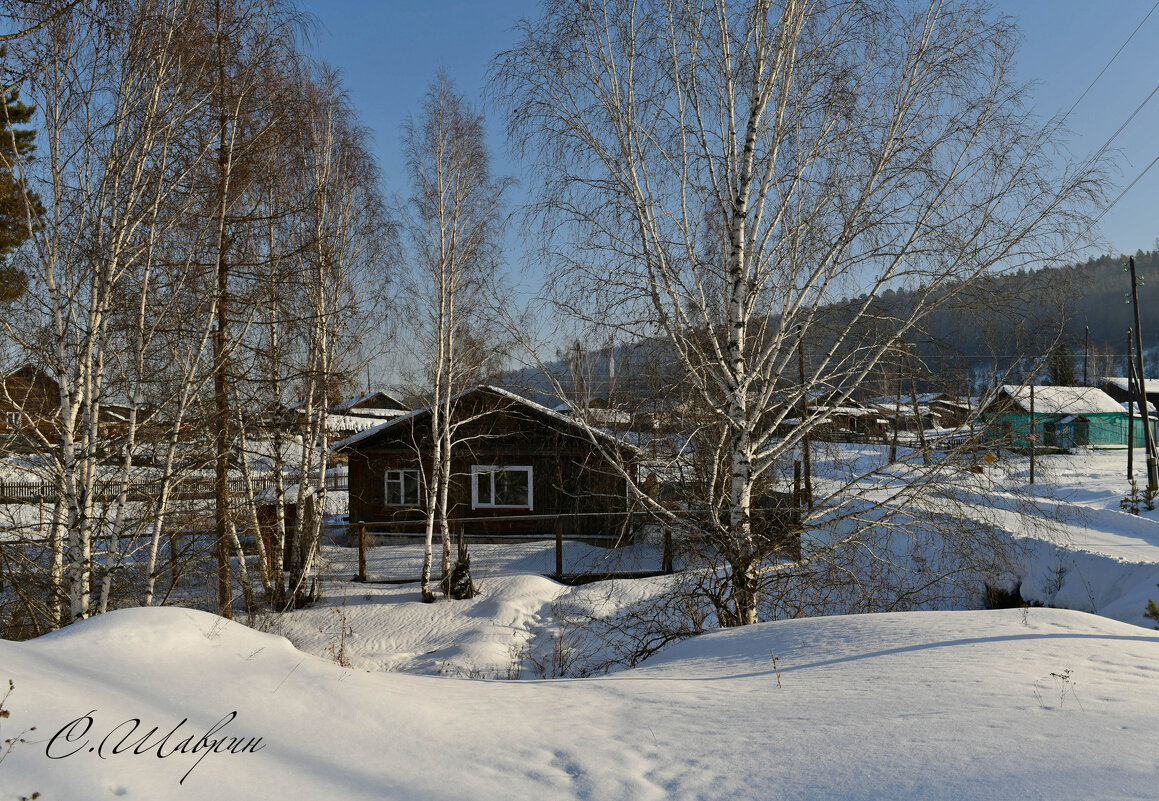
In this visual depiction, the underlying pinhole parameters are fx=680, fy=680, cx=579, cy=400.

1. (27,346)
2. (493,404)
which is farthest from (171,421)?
(493,404)

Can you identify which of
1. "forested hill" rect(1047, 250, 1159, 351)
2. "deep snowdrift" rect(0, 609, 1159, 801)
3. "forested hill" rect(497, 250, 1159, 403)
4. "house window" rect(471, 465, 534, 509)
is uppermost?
"forested hill" rect(1047, 250, 1159, 351)

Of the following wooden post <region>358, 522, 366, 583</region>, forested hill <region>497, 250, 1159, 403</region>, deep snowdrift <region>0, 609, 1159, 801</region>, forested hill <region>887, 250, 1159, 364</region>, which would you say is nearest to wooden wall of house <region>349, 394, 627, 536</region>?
wooden post <region>358, 522, 366, 583</region>

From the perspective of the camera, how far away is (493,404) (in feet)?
57.2

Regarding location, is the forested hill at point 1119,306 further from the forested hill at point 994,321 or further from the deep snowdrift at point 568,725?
the deep snowdrift at point 568,725

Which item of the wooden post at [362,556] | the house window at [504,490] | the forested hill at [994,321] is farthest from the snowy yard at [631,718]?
the house window at [504,490]

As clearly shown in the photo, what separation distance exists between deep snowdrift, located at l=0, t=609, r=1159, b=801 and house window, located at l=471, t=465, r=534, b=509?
1388cm

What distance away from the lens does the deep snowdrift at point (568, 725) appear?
273 centimetres

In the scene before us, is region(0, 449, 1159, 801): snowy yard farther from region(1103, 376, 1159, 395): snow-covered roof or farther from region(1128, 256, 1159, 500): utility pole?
region(1103, 376, 1159, 395): snow-covered roof

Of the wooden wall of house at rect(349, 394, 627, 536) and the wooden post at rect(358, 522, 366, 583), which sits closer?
the wooden post at rect(358, 522, 366, 583)

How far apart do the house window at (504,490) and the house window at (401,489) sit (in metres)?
1.74

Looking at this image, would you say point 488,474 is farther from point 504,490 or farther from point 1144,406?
point 1144,406

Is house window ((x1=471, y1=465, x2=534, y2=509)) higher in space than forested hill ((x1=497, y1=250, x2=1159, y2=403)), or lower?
lower

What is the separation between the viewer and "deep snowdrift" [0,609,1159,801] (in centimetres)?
273

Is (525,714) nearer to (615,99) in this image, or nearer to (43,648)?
(43,648)
